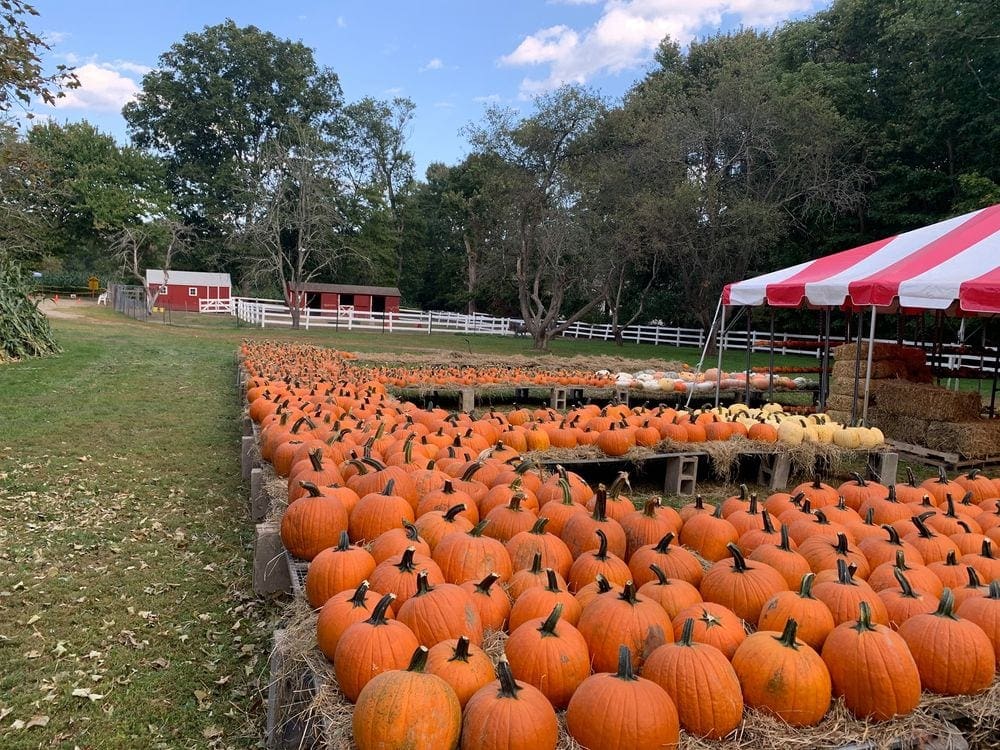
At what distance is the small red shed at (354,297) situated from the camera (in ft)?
145

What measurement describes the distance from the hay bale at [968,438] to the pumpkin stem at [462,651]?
770 cm

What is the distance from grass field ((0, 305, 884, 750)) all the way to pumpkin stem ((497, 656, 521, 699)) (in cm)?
135

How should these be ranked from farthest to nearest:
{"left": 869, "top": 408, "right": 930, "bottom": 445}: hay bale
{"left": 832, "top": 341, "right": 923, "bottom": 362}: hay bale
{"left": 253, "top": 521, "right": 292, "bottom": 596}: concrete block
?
1. {"left": 832, "top": 341, "right": 923, "bottom": 362}: hay bale
2. {"left": 869, "top": 408, "right": 930, "bottom": 445}: hay bale
3. {"left": 253, "top": 521, "right": 292, "bottom": 596}: concrete block

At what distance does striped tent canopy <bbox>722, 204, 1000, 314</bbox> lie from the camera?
689 cm

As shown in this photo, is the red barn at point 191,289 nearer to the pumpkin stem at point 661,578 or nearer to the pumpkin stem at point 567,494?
the pumpkin stem at point 567,494

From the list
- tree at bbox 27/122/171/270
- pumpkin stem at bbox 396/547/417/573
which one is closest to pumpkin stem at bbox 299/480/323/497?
pumpkin stem at bbox 396/547/417/573

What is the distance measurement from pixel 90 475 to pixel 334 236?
132 ft

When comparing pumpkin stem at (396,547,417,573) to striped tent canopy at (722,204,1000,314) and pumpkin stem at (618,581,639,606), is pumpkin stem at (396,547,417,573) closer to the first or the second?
pumpkin stem at (618,581,639,606)

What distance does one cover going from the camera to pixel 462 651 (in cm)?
216

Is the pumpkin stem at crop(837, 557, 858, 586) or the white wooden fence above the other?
the white wooden fence

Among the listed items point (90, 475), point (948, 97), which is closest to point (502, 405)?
point (90, 475)

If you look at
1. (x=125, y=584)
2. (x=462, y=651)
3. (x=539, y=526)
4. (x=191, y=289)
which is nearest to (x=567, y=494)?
(x=539, y=526)

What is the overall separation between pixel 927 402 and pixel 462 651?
803 centimetres

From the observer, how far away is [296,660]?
255 centimetres
